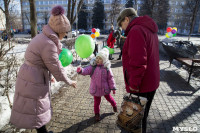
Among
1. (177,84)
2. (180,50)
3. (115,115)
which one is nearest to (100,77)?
(115,115)

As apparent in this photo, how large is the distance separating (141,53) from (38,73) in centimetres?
129

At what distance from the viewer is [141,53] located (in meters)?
1.66

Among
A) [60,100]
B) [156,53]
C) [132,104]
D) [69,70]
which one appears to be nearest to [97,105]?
[132,104]

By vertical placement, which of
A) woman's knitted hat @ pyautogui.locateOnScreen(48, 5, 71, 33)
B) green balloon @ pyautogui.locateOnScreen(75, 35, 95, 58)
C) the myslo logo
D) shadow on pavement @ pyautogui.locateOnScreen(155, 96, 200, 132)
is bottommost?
the myslo logo

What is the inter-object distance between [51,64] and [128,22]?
3.91 feet

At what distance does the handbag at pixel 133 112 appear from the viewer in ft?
6.11

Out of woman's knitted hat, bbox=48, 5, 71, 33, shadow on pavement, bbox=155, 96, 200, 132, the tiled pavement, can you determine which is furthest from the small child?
shadow on pavement, bbox=155, 96, 200, 132

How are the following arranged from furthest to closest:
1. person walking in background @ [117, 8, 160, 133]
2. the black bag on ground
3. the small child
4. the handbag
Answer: the black bag on ground
the small child
the handbag
person walking in background @ [117, 8, 160, 133]

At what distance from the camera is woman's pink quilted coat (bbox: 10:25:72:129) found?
170 cm

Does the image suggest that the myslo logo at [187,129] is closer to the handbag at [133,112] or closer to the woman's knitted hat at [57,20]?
the handbag at [133,112]

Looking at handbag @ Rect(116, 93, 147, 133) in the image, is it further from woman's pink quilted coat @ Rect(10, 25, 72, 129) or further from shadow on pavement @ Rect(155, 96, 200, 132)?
shadow on pavement @ Rect(155, 96, 200, 132)

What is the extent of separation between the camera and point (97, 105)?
2.83 metres

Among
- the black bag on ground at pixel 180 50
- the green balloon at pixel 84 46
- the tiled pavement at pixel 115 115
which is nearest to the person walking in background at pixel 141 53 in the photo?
the tiled pavement at pixel 115 115

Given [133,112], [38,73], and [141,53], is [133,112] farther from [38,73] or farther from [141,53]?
[38,73]
